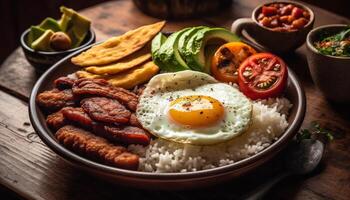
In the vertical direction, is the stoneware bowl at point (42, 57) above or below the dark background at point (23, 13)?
above

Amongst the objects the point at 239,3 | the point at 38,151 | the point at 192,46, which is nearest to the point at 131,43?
the point at 192,46

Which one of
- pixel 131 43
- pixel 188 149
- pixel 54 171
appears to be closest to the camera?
pixel 188 149

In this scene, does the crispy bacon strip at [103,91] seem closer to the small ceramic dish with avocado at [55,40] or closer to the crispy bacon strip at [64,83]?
the crispy bacon strip at [64,83]

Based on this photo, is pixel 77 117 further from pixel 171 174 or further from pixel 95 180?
pixel 171 174

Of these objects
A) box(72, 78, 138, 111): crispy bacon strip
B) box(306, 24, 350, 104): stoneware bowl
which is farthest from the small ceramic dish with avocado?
box(306, 24, 350, 104): stoneware bowl

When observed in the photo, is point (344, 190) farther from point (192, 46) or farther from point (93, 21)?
point (93, 21)

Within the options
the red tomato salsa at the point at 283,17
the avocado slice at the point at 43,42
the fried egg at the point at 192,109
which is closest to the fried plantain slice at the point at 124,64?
the fried egg at the point at 192,109
